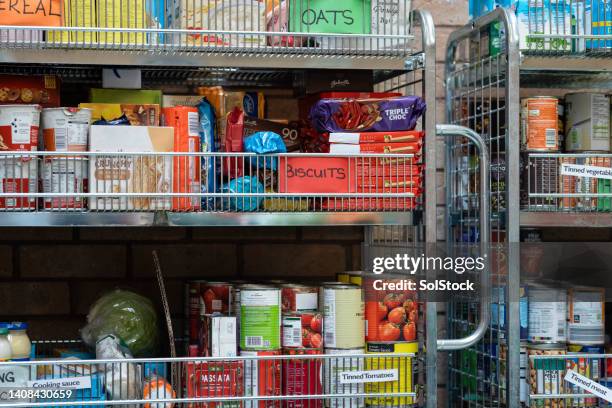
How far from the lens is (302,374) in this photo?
258 centimetres

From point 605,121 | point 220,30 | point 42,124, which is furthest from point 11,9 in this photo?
point 605,121

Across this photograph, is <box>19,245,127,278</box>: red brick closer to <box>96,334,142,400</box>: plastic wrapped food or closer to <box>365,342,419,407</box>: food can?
<box>96,334,142,400</box>: plastic wrapped food

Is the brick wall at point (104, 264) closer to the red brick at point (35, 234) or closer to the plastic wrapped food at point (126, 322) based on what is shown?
the red brick at point (35, 234)

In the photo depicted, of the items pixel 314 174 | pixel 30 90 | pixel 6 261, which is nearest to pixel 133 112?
pixel 30 90

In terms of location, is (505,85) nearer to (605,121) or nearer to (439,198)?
(605,121)

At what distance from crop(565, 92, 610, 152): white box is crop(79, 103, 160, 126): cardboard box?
1218mm

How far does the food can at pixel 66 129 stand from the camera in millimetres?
2438

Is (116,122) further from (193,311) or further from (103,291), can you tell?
(103,291)

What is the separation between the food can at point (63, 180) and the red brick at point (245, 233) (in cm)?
75

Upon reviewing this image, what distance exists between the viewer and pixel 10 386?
242cm

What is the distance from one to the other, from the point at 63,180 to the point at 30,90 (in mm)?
287

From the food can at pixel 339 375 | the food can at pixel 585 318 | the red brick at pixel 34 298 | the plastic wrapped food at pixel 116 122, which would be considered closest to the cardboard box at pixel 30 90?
the plastic wrapped food at pixel 116 122

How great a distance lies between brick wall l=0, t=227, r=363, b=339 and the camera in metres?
3.06

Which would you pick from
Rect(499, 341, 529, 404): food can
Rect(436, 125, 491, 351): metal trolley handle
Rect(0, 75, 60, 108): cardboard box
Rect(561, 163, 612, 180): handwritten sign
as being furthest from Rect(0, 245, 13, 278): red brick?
Rect(561, 163, 612, 180): handwritten sign
